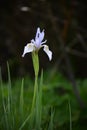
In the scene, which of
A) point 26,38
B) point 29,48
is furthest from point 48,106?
point 26,38

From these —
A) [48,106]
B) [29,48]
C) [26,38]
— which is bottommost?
[48,106]

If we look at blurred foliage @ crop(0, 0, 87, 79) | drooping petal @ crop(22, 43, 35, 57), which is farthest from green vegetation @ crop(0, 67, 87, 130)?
blurred foliage @ crop(0, 0, 87, 79)

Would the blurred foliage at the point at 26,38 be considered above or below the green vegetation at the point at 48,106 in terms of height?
above

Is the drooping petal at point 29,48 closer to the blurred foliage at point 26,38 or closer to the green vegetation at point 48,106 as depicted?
the green vegetation at point 48,106

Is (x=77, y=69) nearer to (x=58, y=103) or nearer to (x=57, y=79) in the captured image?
(x=57, y=79)

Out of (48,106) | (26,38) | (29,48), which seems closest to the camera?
(29,48)

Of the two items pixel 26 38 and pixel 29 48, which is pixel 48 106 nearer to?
pixel 29 48

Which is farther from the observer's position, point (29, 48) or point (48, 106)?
point (48, 106)

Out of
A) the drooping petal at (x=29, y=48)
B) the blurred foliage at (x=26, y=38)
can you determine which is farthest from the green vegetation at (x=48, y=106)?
the blurred foliage at (x=26, y=38)

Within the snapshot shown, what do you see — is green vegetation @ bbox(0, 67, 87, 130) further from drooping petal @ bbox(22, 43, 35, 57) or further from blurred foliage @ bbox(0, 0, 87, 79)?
blurred foliage @ bbox(0, 0, 87, 79)
